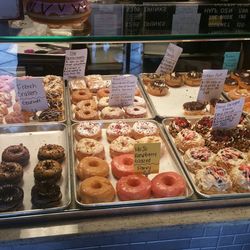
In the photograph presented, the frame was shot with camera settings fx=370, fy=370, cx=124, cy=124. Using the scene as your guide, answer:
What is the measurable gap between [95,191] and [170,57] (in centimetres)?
135

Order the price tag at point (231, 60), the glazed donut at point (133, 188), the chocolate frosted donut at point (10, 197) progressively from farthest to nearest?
the price tag at point (231, 60), the glazed donut at point (133, 188), the chocolate frosted donut at point (10, 197)

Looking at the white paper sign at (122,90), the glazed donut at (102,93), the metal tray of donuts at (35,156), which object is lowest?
the metal tray of donuts at (35,156)

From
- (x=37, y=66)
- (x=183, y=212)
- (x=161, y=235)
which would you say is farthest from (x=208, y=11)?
(x=37, y=66)

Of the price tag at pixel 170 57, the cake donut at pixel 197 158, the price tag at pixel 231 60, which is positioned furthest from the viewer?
the price tag at pixel 231 60

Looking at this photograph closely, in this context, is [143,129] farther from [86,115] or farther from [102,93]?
[102,93]

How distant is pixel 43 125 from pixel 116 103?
55 cm

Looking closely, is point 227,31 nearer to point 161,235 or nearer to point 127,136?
point 127,136

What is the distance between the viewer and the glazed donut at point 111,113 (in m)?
2.54

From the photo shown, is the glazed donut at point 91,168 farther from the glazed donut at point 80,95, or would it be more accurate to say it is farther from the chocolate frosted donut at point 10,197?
the glazed donut at point 80,95

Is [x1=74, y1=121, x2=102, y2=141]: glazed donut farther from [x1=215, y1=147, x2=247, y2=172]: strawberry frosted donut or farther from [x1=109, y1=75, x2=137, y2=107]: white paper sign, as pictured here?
[x1=215, y1=147, x2=247, y2=172]: strawberry frosted donut

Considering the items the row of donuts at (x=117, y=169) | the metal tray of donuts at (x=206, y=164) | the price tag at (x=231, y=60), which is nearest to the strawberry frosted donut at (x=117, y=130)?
the row of donuts at (x=117, y=169)

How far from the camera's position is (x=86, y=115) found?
2.51 m

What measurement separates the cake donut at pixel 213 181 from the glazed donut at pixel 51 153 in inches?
30.2

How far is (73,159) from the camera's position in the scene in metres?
2.09
